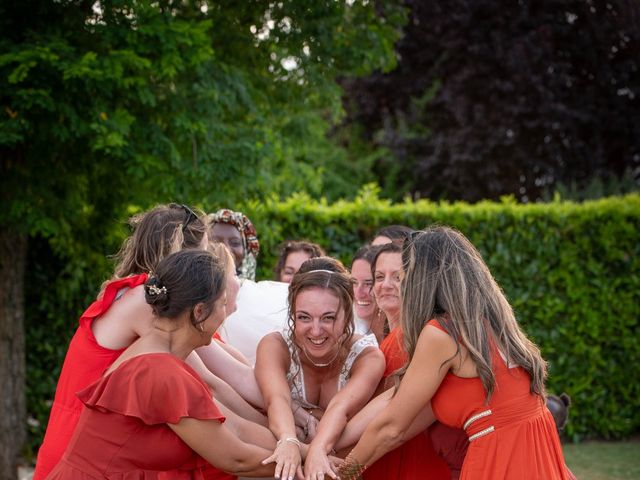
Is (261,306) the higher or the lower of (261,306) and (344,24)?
the lower

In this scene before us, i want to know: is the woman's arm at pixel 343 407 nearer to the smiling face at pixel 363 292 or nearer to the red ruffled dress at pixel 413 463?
the red ruffled dress at pixel 413 463

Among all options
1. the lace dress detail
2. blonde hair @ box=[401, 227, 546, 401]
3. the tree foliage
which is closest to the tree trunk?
the lace dress detail

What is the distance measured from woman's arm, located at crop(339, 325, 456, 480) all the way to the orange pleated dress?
0.07 meters

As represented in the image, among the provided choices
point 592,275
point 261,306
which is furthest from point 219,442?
point 592,275

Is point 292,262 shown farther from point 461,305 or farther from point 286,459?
point 461,305

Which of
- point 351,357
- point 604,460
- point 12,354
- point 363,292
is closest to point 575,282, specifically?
point 604,460

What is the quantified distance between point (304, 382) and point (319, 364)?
0.38ft

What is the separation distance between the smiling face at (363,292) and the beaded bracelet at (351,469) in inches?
73.3

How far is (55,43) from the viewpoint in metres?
5.39

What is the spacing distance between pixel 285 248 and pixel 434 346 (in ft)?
11.9

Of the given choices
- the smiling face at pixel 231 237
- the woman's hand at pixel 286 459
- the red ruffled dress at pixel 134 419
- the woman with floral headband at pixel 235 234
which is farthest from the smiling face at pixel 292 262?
the red ruffled dress at pixel 134 419

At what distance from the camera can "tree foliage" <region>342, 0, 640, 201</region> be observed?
1509 cm

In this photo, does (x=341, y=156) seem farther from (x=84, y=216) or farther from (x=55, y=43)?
(x=55, y=43)

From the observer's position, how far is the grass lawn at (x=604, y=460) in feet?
27.9
